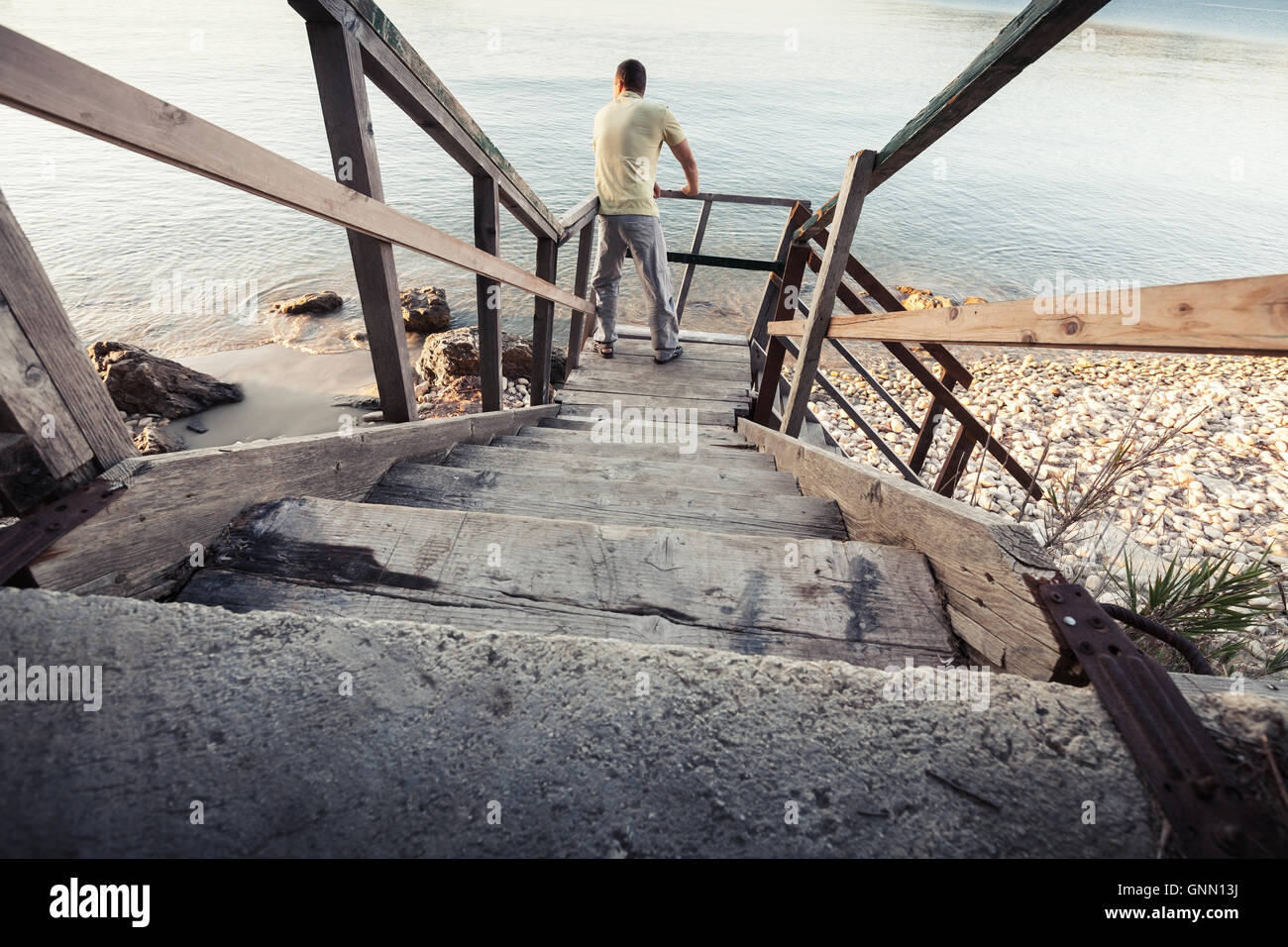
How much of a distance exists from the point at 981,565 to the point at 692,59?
192 ft

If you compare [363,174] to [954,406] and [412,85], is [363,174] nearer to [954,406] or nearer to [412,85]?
[412,85]

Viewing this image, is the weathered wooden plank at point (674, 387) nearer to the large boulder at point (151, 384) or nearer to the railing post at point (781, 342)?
the railing post at point (781, 342)

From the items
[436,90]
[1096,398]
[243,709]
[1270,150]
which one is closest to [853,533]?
[243,709]

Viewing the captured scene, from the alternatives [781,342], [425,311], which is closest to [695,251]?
[781,342]

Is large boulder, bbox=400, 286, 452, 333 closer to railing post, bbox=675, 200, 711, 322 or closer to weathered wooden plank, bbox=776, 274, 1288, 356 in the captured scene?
railing post, bbox=675, 200, 711, 322

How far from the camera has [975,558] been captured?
3.79 feet

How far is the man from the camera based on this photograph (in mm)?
4199

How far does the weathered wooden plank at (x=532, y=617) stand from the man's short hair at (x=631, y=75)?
436cm

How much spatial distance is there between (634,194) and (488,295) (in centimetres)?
195

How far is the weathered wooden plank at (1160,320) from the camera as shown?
743 millimetres

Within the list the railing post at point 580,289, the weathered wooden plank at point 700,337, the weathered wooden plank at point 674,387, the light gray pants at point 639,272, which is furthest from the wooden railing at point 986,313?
the weathered wooden plank at point 700,337

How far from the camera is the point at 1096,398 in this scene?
26.2 feet

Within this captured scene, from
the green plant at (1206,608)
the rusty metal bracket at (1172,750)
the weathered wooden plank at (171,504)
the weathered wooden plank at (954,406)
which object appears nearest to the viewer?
the rusty metal bracket at (1172,750)

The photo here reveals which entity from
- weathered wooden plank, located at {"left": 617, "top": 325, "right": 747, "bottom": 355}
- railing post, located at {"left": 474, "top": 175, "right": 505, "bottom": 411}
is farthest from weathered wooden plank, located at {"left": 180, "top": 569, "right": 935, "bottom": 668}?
weathered wooden plank, located at {"left": 617, "top": 325, "right": 747, "bottom": 355}
